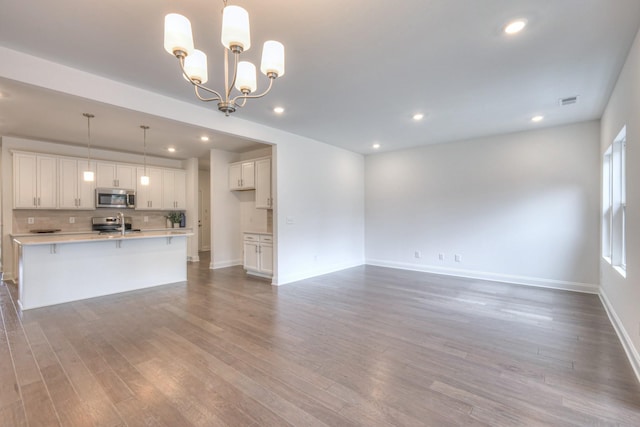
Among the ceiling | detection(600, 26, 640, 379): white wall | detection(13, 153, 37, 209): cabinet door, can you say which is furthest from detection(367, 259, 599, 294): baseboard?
detection(13, 153, 37, 209): cabinet door

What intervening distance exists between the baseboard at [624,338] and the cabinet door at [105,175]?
8.46 metres

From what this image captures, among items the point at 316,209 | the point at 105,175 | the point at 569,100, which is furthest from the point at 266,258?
the point at 569,100

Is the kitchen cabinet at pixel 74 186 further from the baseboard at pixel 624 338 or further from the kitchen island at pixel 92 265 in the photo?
the baseboard at pixel 624 338

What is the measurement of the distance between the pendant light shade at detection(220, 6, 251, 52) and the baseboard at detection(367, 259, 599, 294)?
5.68m

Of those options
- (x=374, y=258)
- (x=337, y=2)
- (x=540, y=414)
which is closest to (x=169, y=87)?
(x=337, y=2)

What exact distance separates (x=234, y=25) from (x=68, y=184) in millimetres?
6391

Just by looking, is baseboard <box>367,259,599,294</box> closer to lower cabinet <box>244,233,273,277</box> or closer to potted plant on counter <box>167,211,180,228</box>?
lower cabinet <box>244,233,273,277</box>

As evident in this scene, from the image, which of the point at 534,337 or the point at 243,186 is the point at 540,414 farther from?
the point at 243,186

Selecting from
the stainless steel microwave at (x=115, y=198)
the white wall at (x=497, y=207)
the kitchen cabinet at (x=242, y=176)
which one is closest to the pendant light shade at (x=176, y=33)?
the kitchen cabinet at (x=242, y=176)

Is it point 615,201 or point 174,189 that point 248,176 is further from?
point 615,201

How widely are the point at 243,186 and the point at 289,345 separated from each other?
14.4 feet

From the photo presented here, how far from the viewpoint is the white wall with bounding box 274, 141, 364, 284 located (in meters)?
5.28

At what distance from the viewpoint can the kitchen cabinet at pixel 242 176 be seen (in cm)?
634

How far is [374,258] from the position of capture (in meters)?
7.11
